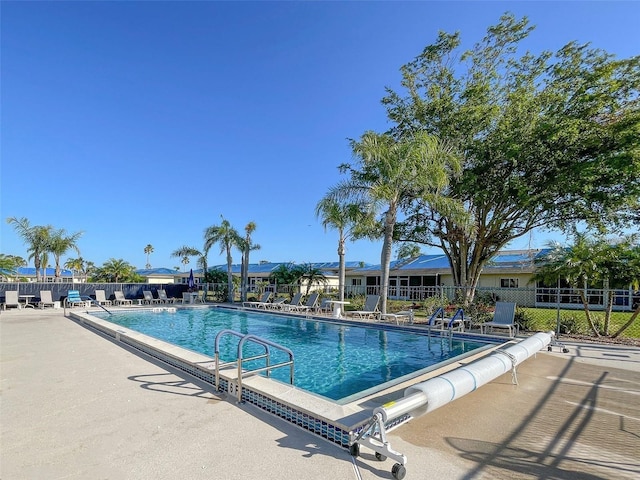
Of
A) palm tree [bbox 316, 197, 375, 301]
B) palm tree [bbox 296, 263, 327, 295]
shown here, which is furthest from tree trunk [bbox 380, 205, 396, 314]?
palm tree [bbox 296, 263, 327, 295]

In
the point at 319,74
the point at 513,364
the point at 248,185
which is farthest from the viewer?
the point at 248,185

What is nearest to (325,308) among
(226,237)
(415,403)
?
(226,237)

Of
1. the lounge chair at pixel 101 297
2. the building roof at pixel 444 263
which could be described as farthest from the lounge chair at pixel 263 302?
the building roof at pixel 444 263

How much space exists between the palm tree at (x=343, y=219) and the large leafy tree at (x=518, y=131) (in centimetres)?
284

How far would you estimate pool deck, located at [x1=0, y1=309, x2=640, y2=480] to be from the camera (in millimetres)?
2875

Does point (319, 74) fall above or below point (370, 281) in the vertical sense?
above

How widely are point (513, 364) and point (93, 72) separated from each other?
1722 cm

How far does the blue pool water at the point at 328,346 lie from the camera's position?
6445 mm

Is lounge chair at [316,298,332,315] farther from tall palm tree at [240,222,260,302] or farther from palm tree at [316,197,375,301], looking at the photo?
tall palm tree at [240,222,260,302]

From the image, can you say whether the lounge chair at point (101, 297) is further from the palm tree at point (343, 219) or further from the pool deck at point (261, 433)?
→ the pool deck at point (261, 433)

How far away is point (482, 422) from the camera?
3895mm

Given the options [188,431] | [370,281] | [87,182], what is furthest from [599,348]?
[87,182]

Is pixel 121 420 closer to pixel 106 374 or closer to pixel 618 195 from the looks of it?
pixel 106 374

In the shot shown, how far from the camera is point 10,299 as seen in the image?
55.5 ft
